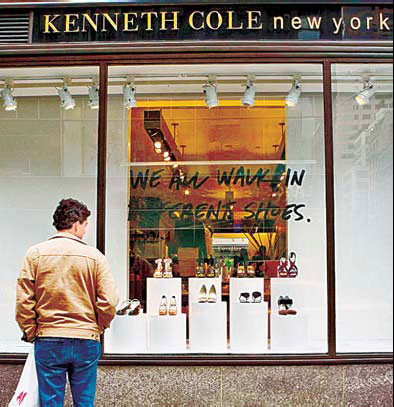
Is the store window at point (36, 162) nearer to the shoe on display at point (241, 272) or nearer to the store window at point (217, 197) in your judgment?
the store window at point (217, 197)

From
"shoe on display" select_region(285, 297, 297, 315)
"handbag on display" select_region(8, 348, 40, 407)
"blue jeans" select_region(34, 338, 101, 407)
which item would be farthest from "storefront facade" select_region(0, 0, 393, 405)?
"blue jeans" select_region(34, 338, 101, 407)

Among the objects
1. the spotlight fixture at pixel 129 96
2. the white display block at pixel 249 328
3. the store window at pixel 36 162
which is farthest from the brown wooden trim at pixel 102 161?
the white display block at pixel 249 328

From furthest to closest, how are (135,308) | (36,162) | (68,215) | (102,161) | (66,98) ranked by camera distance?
(36,162), (66,98), (135,308), (102,161), (68,215)

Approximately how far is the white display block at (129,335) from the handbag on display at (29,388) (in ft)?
4.26

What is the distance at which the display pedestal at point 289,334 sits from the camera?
5.17 meters

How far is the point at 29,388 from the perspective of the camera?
12.5 ft

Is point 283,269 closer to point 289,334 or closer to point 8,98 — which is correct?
point 289,334

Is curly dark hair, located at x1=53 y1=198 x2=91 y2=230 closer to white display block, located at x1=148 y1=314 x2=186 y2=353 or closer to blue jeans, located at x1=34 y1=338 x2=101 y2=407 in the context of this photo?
blue jeans, located at x1=34 y1=338 x2=101 y2=407

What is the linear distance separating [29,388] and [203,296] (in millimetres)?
2284

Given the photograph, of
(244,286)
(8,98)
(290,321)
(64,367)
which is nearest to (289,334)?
(290,321)

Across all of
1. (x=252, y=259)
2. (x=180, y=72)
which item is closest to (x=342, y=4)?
(x=180, y=72)

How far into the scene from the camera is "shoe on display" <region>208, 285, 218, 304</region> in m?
5.69

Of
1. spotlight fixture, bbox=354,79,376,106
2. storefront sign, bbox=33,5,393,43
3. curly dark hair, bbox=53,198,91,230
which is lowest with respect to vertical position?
curly dark hair, bbox=53,198,91,230

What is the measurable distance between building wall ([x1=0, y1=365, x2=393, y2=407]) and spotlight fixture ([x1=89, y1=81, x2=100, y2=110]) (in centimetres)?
250
